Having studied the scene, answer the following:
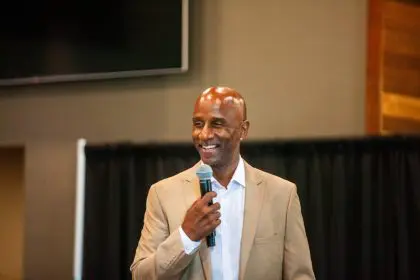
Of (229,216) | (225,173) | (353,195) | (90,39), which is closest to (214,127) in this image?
(225,173)

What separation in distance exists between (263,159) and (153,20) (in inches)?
52.8

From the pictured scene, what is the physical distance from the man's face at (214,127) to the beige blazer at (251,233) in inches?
4.6

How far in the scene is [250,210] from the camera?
1.79 m

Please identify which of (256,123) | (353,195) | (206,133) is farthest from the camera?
(256,123)

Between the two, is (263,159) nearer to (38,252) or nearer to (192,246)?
(38,252)

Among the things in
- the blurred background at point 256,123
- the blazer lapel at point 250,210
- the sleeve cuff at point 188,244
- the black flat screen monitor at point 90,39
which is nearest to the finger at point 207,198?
the sleeve cuff at point 188,244

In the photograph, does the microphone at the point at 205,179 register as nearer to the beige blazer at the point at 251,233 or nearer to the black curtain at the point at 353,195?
the beige blazer at the point at 251,233

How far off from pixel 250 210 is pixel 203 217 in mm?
232

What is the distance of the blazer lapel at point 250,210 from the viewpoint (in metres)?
1.73

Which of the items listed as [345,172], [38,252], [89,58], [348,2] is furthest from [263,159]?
A: [38,252]

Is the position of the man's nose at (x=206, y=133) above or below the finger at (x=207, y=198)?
above

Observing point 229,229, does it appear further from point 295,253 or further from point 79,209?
point 79,209

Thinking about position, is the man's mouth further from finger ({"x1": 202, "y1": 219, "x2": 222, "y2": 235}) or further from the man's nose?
finger ({"x1": 202, "y1": 219, "x2": 222, "y2": 235})

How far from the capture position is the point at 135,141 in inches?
176
